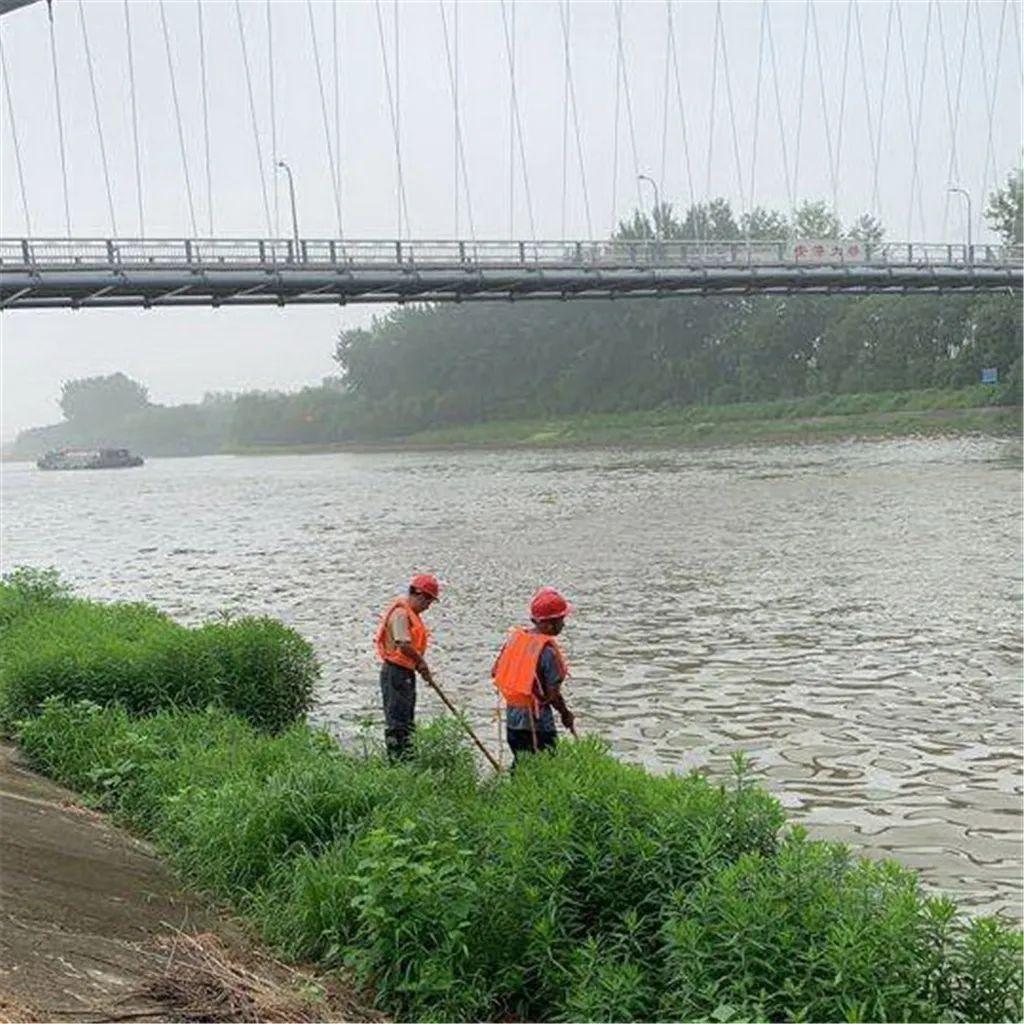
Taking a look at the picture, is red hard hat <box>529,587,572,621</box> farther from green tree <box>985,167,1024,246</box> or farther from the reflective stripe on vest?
green tree <box>985,167,1024,246</box>

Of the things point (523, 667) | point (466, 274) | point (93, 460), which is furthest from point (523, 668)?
point (93, 460)

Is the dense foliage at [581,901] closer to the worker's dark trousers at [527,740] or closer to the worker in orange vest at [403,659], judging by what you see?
the worker's dark trousers at [527,740]

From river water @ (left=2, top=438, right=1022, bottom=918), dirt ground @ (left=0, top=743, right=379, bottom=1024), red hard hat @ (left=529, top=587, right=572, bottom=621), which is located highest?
red hard hat @ (left=529, top=587, right=572, bottom=621)

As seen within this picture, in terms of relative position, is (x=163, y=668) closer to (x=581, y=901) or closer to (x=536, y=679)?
(x=536, y=679)

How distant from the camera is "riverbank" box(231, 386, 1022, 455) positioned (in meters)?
72.1

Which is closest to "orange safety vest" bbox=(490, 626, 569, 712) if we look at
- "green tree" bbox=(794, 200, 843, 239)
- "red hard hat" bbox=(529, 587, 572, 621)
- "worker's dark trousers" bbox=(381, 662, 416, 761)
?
"red hard hat" bbox=(529, 587, 572, 621)

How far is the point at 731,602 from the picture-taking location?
19.2 metres

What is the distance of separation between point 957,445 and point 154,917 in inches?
2251

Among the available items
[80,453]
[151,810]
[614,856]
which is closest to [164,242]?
[151,810]

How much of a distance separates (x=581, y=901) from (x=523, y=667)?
2.46 metres

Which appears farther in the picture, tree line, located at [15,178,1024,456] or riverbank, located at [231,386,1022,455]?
tree line, located at [15,178,1024,456]

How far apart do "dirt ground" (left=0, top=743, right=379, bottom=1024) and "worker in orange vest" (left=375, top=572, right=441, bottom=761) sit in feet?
7.26

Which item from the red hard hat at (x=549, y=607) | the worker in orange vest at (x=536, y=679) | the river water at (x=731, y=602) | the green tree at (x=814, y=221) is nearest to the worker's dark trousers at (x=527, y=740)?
the worker in orange vest at (x=536, y=679)

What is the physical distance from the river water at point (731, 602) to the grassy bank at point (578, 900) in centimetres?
222
